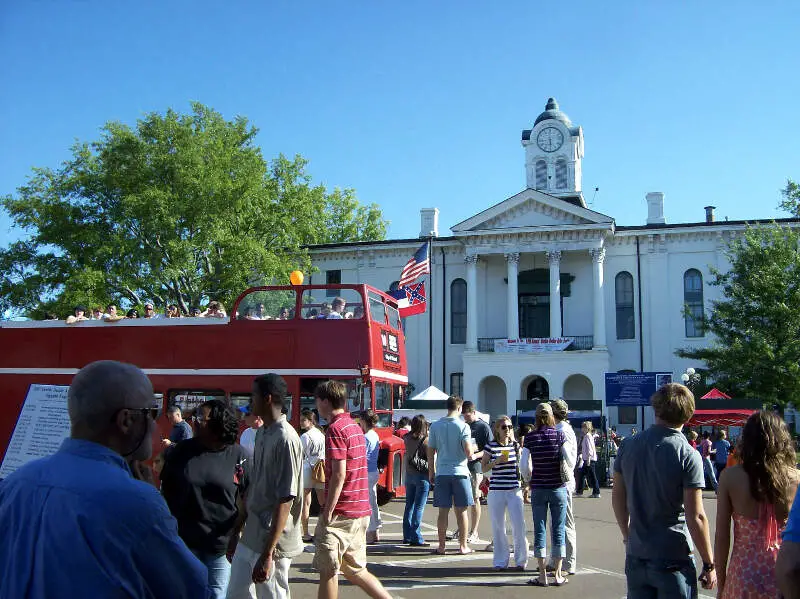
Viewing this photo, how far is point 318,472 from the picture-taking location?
9938mm

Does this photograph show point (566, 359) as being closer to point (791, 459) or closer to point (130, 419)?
point (791, 459)

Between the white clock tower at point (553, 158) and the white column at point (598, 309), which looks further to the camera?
the white clock tower at point (553, 158)

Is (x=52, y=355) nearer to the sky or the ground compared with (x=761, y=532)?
nearer to the sky

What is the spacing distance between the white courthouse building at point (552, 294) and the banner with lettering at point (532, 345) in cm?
28

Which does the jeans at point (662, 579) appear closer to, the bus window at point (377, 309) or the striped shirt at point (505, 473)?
the striped shirt at point (505, 473)

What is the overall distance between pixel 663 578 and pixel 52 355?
14494mm

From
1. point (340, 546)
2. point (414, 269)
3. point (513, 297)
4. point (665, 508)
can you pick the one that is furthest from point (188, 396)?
point (513, 297)

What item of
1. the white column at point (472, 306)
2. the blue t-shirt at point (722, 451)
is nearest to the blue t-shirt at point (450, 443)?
the blue t-shirt at point (722, 451)

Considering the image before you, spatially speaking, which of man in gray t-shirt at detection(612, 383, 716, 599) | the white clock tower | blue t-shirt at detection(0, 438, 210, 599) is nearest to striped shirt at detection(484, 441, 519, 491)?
man in gray t-shirt at detection(612, 383, 716, 599)

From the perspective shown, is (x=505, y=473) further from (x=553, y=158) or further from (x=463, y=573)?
(x=553, y=158)

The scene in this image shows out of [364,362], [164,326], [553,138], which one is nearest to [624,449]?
[364,362]

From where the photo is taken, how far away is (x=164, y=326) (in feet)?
51.5

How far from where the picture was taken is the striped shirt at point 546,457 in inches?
338

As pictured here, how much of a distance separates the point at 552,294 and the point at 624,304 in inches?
166
